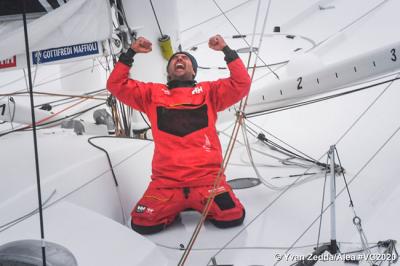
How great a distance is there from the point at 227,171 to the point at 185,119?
1.44 ft

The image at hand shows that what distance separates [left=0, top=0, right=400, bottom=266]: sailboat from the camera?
3.37ft

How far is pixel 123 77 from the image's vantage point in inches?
55.2

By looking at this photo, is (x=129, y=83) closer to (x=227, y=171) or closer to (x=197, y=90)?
(x=197, y=90)

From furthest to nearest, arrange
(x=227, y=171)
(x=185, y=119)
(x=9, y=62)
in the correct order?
(x=227, y=171) < (x=185, y=119) < (x=9, y=62)

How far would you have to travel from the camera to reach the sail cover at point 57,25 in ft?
3.81

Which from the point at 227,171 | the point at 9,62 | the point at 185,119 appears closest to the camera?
the point at 9,62

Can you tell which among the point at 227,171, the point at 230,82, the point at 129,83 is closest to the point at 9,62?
the point at 129,83

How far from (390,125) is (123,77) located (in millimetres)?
1029

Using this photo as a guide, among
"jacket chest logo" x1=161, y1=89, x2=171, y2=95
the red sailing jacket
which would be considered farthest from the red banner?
"jacket chest logo" x1=161, y1=89, x2=171, y2=95

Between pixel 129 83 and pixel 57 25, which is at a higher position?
pixel 57 25

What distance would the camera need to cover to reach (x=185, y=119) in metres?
1.37

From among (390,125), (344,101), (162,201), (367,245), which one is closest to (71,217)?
(162,201)

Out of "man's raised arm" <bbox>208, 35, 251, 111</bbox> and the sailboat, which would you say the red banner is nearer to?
the sailboat

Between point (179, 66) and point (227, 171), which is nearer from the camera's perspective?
point (179, 66)
